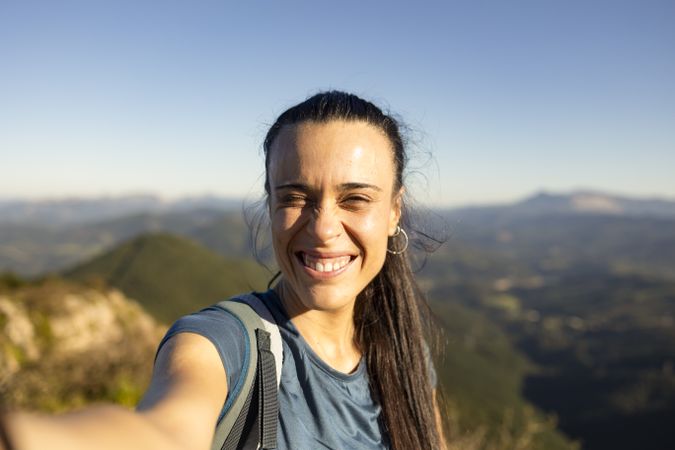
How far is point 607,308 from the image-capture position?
5217 inches

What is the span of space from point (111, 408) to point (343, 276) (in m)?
1.25

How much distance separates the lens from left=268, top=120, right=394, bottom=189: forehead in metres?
2.02

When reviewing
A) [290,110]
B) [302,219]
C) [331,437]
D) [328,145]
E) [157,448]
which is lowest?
[331,437]

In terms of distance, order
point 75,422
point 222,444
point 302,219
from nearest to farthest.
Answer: point 75,422 → point 222,444 → point 302,219

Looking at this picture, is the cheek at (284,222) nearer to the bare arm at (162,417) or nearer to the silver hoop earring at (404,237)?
the bare arm at (162,417)

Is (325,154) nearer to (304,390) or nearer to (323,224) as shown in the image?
(323,224)

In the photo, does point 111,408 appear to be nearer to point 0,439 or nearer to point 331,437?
point 0,439

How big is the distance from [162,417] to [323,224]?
1001 millimetres

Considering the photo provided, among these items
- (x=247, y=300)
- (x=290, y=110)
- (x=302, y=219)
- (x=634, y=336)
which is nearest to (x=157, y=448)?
(x=247, y=300)

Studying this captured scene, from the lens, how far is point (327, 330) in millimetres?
2379

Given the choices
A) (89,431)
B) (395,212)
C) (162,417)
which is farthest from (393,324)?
(89,431)

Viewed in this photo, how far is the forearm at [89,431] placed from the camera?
820 mm

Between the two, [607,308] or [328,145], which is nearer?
[328,145]

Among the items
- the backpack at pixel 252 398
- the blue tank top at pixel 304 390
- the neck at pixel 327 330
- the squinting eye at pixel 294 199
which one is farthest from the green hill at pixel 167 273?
the backpack at pixel 252 398
